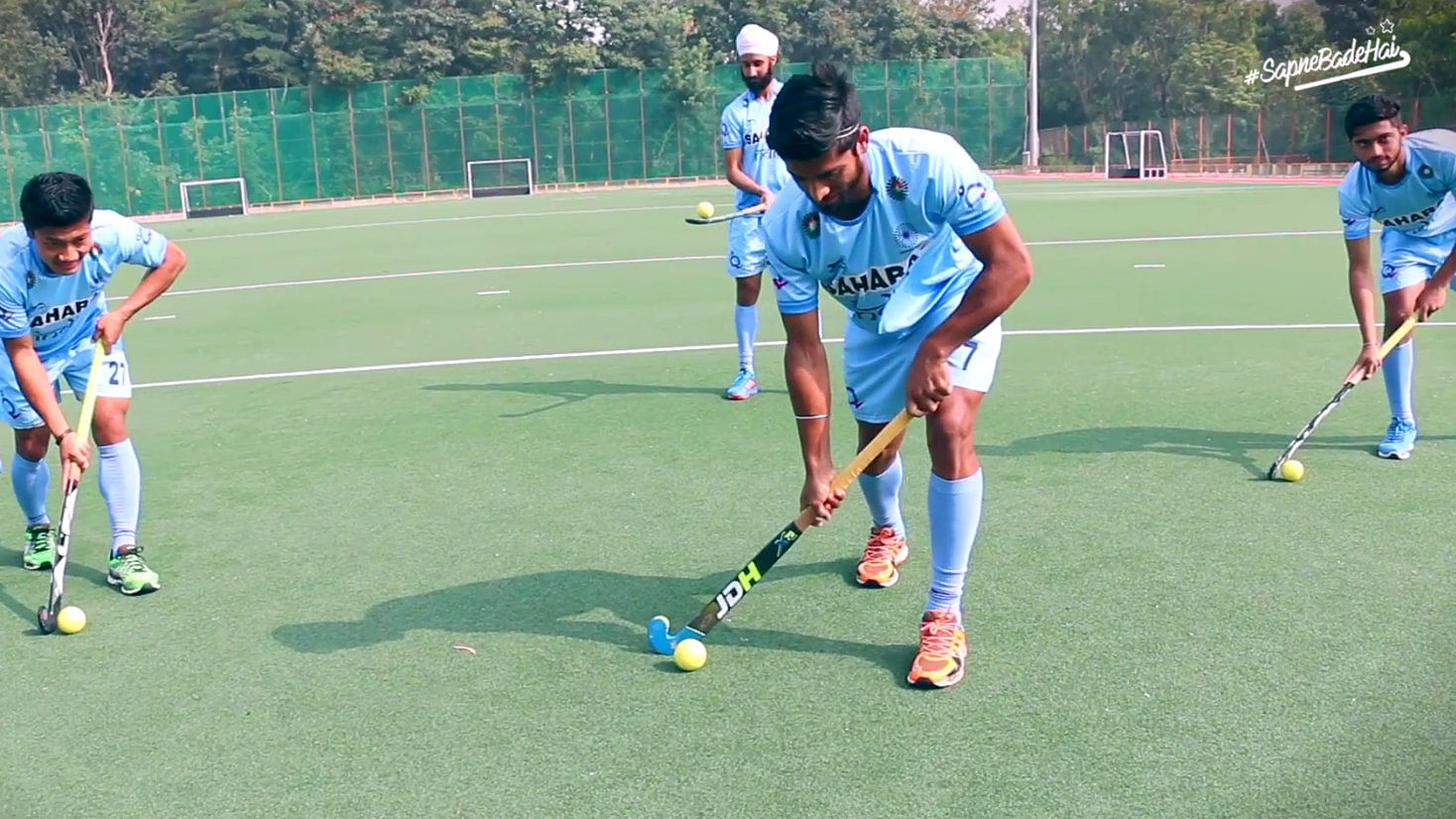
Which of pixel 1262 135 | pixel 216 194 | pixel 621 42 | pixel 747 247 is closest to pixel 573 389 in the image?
pixel 747 247

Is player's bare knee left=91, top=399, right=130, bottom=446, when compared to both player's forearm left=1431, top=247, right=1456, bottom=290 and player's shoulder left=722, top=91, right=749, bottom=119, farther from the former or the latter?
player's forearm left=1431, top=247, right=1456, bottom=290

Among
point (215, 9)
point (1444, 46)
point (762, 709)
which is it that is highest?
point (215, 9)

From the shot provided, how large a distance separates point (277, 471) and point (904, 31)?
47068mm

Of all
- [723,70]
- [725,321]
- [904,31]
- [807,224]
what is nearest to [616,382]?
[725,321]

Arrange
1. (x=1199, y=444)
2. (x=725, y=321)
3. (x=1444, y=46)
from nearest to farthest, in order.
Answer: (x=1199, y=444) → (x=725, y=321) → (x=1444, y=46)

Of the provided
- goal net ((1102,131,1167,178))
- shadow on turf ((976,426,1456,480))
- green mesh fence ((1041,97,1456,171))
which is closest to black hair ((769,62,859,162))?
shadow on turf ((976,426,1456,480))

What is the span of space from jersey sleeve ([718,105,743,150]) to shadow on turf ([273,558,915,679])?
14.4ft

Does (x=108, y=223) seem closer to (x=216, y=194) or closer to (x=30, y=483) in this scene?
(x=30, y=483)

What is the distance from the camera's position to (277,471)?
7.47 metres

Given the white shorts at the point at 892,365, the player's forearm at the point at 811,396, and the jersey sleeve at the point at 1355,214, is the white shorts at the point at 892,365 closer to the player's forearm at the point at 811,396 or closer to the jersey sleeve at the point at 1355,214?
the player's forearm at the point at 811,396

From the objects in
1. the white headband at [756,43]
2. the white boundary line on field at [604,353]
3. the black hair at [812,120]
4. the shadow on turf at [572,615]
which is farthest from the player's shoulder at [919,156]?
the white boundary line on field at [604,353]

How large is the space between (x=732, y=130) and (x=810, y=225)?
5096mm

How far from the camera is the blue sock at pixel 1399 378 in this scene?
22.8 feet

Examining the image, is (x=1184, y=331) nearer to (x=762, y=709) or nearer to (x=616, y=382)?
(x=616, y=382)
